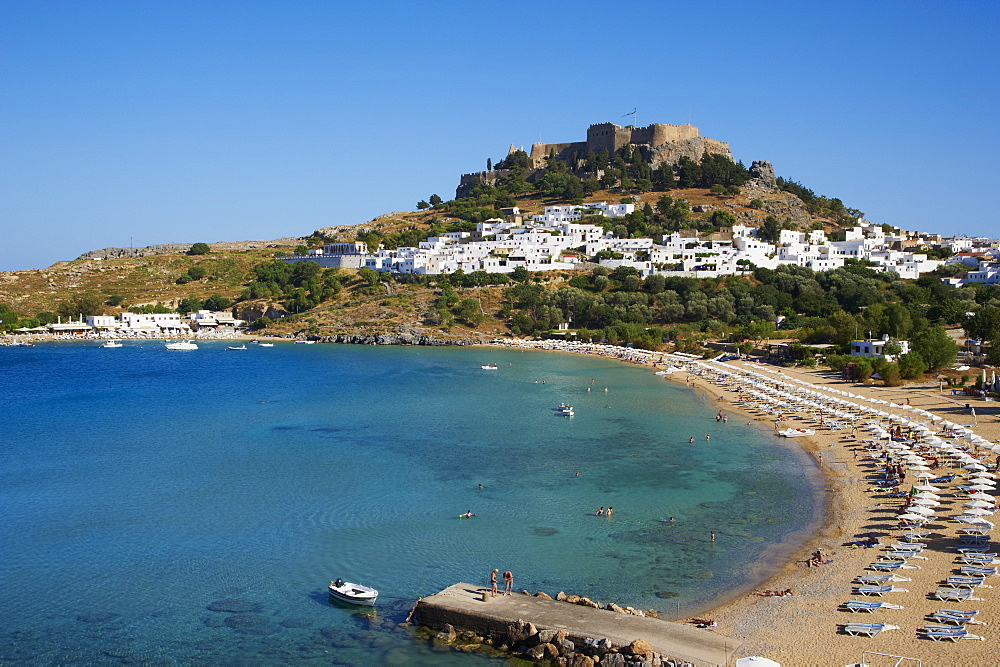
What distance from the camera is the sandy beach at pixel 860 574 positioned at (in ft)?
40.1

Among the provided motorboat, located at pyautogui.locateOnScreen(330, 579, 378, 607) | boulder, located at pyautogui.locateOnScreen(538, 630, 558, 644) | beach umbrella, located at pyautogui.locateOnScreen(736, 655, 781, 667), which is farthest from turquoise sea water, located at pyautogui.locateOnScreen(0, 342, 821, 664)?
beach umbrella, located at pyautogui.locateOnScreen(736, 655, 781, 667)

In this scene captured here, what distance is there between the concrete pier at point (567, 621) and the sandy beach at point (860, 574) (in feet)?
2.04

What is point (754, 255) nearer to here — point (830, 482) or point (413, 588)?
point (830, 482)

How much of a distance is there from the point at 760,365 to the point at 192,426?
31450 mm

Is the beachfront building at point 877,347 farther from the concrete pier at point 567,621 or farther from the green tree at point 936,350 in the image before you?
the concrete pier at point 567,621

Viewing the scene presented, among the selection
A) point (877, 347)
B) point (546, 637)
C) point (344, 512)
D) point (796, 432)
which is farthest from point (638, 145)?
point (546, 637)

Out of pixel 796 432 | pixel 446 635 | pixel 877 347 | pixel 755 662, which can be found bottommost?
pixel 446 635

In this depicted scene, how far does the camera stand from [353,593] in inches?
572

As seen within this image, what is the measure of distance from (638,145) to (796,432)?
78.9 m

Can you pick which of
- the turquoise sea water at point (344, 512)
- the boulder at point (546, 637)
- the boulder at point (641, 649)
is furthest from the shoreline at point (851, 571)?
the boulder at point (546, 637)

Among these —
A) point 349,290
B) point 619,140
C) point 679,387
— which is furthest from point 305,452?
point 619,140

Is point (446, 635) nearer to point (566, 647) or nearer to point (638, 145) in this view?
point (566, 647)

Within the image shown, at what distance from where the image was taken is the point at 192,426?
3266 cm

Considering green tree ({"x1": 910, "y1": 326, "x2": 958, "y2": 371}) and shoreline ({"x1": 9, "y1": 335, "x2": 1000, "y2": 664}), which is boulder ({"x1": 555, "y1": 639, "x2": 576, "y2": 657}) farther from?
green tree ({"x1": 910, "y1": 326, "x2": 958, "y2": 371})
